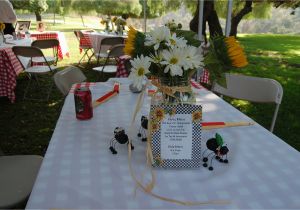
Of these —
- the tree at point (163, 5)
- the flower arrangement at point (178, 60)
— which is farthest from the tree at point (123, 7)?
the flower arrangement at point (178, 60)

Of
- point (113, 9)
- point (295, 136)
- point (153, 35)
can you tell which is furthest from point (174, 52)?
point (113, 9)

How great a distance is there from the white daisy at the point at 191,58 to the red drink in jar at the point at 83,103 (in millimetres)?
560

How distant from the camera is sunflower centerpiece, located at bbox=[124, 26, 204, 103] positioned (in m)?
0.78

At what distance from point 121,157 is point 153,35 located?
41 centimetres

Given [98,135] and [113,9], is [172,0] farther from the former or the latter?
[98,135]

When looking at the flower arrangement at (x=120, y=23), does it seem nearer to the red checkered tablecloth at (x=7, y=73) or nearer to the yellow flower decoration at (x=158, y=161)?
the red checkered tablecloth at (x=7, y=73)

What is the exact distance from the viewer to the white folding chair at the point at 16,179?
3.90 ft

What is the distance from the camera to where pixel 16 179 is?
133 centimetres

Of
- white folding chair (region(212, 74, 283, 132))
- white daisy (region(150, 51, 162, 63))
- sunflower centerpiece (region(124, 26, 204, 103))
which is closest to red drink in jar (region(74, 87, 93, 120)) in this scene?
sunflower centerpiece (region(124, 26, 204, 103))

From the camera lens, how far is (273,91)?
1.73 meters

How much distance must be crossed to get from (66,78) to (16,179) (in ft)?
2.79

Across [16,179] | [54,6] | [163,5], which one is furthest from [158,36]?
[54,6]

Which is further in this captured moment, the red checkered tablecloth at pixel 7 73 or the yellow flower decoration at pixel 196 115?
the red checkered tablecloth at pixel 7 73

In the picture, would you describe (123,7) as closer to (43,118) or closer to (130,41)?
(43,118)
